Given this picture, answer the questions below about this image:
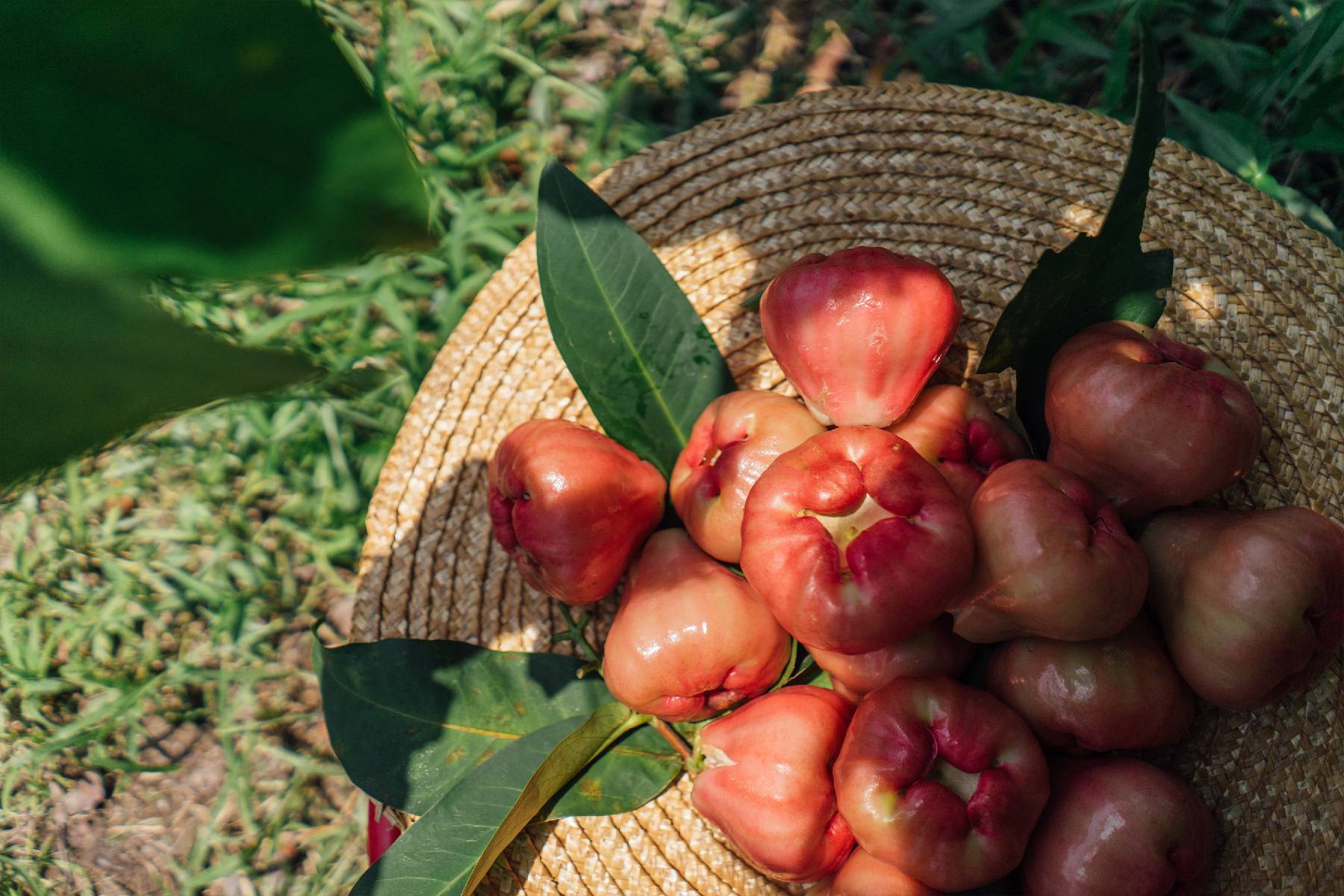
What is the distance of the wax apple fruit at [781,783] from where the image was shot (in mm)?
844

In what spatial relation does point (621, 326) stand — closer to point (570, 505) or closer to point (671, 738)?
point (570, 505)

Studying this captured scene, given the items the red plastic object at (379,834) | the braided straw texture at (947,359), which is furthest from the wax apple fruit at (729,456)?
the red plastic object at (379,834)

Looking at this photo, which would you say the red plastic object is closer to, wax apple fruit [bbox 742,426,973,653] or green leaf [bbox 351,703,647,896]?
green leaf [bbox 351,703,647,896]

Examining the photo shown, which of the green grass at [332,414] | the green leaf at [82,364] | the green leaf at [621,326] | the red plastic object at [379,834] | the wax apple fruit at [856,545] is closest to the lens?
the green leaf at [82,364]

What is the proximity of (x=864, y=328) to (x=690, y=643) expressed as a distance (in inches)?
12.8

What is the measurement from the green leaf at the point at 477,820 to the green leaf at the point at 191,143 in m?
0.68

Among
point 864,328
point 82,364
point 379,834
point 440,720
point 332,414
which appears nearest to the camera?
point 82,364

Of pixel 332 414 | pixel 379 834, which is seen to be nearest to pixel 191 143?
pixel 379 834

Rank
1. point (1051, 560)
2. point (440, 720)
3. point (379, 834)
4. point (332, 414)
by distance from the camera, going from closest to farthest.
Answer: point (1051, 560) → point (440, 720) → point (379, 834) → point (332, 414)

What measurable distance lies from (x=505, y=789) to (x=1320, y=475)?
2.68ft

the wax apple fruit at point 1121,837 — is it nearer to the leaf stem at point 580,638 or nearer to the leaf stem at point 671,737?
the leaf stem at point 671,737

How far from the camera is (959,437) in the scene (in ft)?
3.01

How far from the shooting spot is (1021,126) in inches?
42.5

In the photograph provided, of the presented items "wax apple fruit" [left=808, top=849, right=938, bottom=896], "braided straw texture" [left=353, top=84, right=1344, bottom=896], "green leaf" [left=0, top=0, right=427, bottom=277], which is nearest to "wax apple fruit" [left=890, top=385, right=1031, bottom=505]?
"braided straw texture" [left=353, top=84, right=1344, bottom=896]
